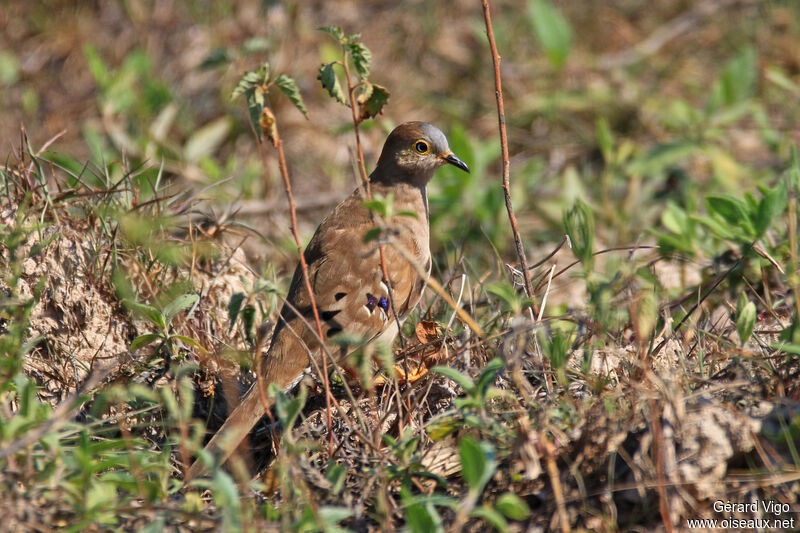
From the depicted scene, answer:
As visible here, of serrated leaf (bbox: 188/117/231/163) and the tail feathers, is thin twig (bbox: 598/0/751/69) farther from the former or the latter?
the tail feathers

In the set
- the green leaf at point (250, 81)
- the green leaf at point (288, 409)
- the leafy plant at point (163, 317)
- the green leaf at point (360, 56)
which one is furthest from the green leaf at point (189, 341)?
the green leaf at point (360, 56)

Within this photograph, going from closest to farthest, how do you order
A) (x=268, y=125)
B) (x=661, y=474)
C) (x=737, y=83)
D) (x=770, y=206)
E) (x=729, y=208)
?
(x=661, y=474), (x=268, y=125), (x=770, y=206), (x=729, y=208), (x=737, y=83)

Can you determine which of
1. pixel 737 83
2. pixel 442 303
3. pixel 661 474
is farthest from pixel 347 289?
pixel 737 83

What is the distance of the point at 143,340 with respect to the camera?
3.66 meters

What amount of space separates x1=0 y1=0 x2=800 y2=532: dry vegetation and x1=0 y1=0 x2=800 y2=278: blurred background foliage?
0.04m

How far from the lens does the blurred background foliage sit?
21.7ft

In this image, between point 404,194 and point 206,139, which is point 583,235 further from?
point 206,139

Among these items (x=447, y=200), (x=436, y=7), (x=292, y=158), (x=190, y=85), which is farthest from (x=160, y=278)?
(x=436, y=7)

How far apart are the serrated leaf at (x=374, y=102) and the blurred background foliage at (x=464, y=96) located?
2548 mm

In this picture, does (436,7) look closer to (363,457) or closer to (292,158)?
(292,158)

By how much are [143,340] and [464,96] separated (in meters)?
5.17

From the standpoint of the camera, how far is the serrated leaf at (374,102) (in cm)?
360

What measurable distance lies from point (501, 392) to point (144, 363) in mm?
1728

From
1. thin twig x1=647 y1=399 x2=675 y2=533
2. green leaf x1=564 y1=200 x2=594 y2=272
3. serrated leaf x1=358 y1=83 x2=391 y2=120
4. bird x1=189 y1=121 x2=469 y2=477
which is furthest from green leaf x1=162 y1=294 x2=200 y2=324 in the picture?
thin twig x1=647 y1=399 x2=675 y2=533
